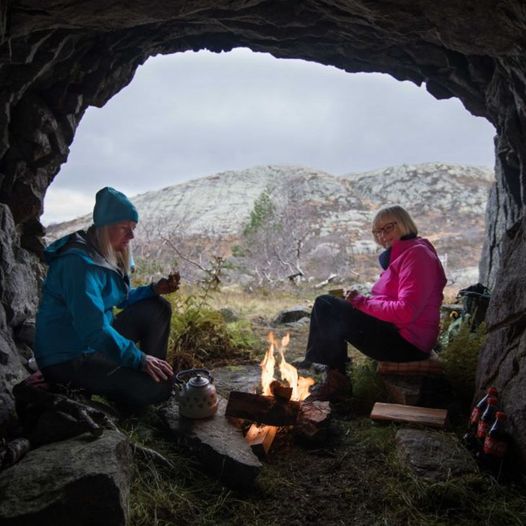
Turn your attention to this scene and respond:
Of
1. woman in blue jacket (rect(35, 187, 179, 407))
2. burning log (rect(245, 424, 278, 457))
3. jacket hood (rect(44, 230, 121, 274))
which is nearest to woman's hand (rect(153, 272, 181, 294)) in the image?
woman in blue jacket (rect(35, 187, 179, 407))

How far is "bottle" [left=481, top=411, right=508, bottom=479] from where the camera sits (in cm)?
294

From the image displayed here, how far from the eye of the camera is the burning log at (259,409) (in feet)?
11.6

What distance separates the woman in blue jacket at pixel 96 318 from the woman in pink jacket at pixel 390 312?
5.60 ft

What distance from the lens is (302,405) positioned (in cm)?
391

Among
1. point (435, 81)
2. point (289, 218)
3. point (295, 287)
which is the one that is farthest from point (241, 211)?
point (435, 81)

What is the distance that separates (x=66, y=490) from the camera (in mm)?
2209

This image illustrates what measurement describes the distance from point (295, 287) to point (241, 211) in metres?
21.5

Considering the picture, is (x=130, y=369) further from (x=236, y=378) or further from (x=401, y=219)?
(x=401, y=219)

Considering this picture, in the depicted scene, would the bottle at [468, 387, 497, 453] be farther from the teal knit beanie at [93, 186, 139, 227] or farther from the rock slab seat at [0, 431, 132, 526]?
the teal knit beanie at [93, 186, 139, 227]

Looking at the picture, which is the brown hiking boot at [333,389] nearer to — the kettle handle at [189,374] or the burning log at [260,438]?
the burning log at [260,438]

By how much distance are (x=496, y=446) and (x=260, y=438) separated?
1647 millimetres

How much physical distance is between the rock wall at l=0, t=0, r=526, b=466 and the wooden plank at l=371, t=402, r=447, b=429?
56cm

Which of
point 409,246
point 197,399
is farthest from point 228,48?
point 197,399

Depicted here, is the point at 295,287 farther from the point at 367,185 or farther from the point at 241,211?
the point at 367,185
